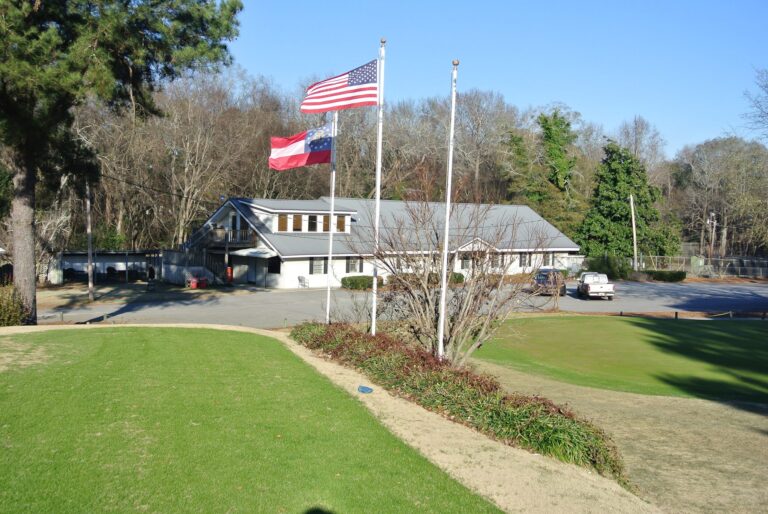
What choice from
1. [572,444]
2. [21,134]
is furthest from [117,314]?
[572,444]

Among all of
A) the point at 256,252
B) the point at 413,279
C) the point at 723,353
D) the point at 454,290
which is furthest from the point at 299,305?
the point at 723,353

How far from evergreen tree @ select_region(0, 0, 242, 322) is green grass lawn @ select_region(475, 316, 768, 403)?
49.8ft

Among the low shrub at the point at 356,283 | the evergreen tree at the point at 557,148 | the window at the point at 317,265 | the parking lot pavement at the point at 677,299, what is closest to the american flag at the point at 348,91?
the parking lot pavement at the point at 677,299

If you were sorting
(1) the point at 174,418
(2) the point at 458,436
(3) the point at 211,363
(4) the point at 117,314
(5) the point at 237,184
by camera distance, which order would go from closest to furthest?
(1) the point at 174,418 → (2) the point at 458,436 → (3) the point at 211,363 → (4) the point at 117,314 → (5) the point at 237,184

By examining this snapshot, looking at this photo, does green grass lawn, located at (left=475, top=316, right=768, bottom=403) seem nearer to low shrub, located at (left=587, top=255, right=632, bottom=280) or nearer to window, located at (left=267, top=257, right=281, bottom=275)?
window, located at (left=267, top=257, right=281, bottom=275)

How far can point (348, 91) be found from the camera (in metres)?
17.8

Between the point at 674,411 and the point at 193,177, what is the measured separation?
5218 cm

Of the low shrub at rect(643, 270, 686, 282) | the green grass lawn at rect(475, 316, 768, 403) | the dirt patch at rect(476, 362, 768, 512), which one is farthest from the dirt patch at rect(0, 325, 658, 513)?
the low shrub at rect(643, 270, 686, 282)

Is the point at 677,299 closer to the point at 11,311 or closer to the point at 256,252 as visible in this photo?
the point at 256,252

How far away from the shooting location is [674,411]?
15.5 metres

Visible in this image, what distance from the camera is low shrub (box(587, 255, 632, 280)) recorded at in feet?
204

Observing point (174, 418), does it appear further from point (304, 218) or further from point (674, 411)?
point (304, 218)

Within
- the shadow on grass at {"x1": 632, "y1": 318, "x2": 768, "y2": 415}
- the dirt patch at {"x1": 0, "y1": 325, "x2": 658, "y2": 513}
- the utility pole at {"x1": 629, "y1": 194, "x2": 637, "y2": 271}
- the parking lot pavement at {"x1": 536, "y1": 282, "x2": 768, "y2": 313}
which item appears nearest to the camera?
the dirt patch at {"x1": 0, "y1": 325, "x2": 658, "y2": 513}

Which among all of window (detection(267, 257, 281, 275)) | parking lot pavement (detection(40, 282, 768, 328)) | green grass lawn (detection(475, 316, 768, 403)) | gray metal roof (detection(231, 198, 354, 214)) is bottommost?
green grass lawn (detection(475, 316, 768, 403))
